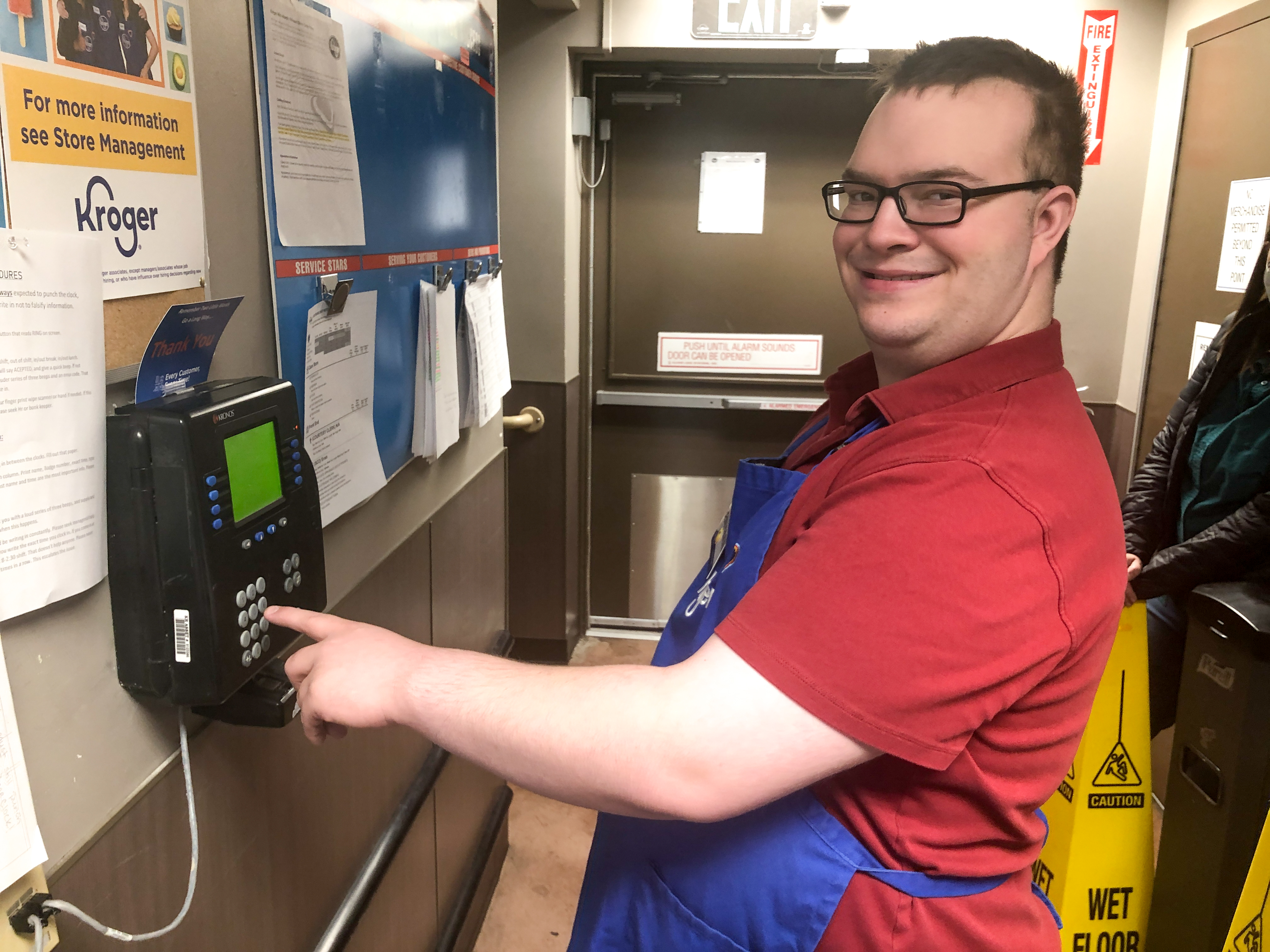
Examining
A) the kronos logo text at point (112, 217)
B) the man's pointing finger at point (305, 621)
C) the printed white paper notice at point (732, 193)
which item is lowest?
the man's pointing finger at point (305, 621)

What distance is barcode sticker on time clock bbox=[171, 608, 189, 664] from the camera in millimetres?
731

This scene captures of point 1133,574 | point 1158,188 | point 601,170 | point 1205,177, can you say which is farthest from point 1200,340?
point 601,170

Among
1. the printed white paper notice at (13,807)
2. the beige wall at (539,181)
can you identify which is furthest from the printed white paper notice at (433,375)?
the beige wall at (539,181)

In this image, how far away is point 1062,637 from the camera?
2.39ft

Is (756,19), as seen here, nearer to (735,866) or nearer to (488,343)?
(488,343)

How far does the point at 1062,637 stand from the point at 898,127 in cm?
53

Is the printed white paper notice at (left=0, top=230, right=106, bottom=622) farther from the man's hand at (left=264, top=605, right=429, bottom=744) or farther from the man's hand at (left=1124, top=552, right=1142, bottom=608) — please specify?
the man's hand at (left=1124, top=552, right=1142, bottom=608)

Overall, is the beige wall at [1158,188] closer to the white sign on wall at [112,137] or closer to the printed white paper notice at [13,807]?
the white sign on wall at [112,137]

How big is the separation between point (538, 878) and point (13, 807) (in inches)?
72.2

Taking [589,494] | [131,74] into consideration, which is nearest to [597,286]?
[589,494]

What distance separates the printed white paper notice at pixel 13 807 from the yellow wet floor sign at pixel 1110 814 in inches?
66.7

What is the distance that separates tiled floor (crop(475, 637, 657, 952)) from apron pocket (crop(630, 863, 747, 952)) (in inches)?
39.7

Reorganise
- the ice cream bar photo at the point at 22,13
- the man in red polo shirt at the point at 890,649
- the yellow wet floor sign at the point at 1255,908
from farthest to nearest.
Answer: the yellow wet floor sign at the point at 1255,908
the man in red polo shirt at the point at 890,649
the ice cream bar photo at the point at 22,13

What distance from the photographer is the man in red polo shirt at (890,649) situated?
2.26ft
